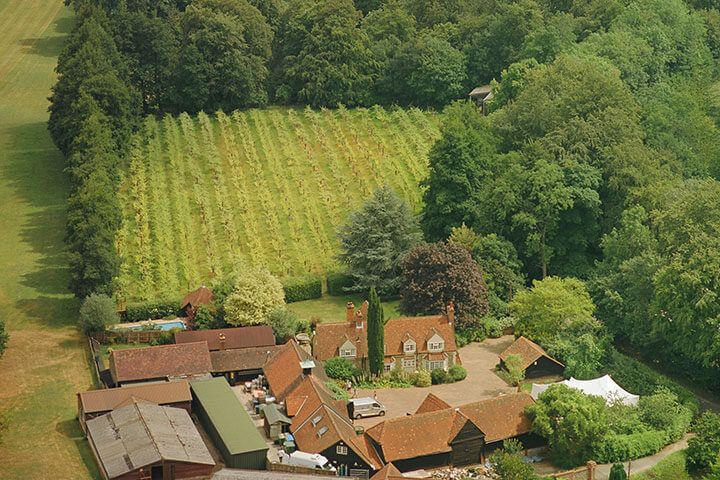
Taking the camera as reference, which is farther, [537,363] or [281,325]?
[281,325]

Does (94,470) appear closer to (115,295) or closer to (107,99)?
(115,295)

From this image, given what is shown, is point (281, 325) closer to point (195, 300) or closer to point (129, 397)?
point (195, 300)

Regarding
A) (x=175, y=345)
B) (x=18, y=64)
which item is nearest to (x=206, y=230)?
(x=175, y=345)

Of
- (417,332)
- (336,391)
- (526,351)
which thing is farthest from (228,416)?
(526,351)

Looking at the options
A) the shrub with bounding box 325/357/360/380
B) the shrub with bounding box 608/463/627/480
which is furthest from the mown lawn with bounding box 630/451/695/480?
the shrub with bounding box 325/357/360/380

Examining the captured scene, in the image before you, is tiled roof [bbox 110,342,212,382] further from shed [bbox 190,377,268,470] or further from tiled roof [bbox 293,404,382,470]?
tiled roof [bbox 293,404,382,470]
